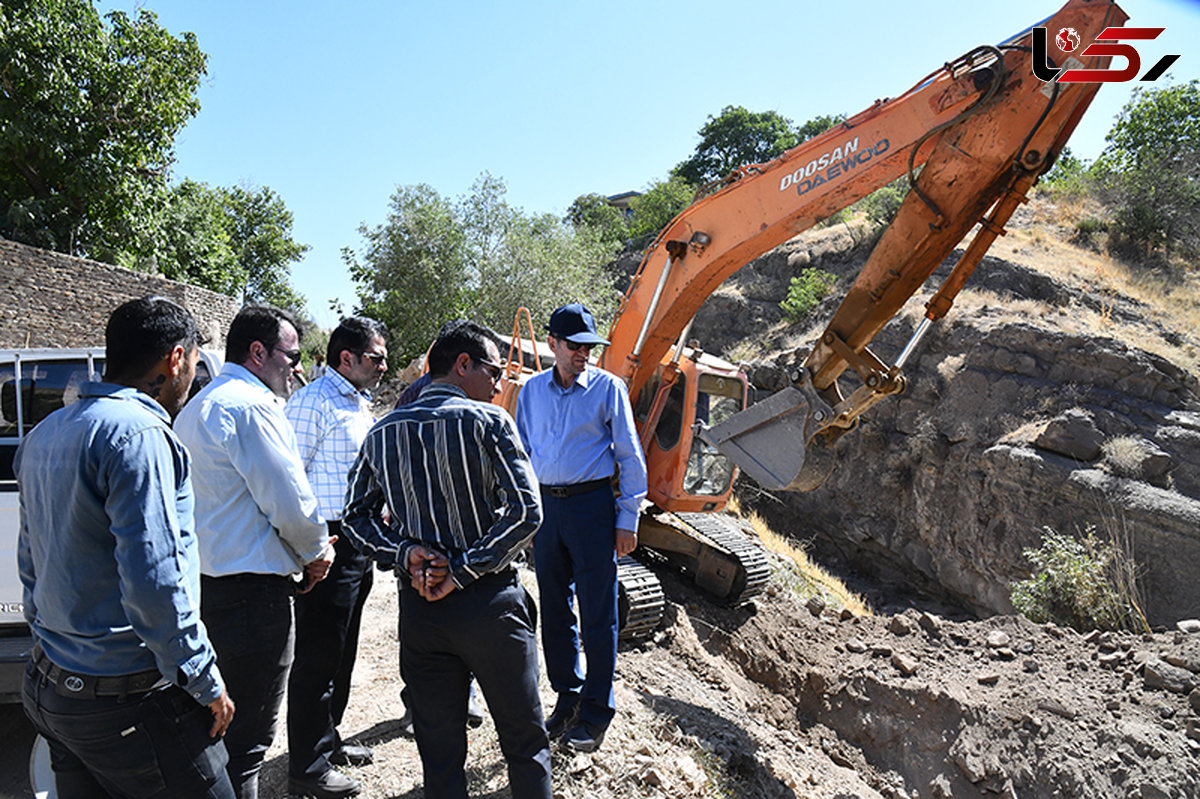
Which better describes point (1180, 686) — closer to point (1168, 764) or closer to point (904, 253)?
point (1168, 764)

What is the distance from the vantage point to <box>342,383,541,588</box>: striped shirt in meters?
2.48

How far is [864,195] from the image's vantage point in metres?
4.86

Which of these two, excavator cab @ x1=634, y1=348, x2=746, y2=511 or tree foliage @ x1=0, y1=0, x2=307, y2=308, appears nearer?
excavator cab @ x1=634, y1=348, x2=746, y2=511

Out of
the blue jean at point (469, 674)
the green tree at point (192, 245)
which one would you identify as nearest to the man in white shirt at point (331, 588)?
the blue jean at point (469, 674)

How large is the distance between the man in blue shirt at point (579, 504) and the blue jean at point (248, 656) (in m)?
1.41

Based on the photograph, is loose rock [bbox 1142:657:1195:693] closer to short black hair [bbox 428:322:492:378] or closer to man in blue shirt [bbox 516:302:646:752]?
man in blue shirt [bbox 516:302:646:752]

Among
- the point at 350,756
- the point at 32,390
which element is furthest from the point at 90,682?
the point at 32,390

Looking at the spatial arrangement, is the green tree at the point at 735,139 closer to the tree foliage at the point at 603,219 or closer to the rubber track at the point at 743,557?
the tree foliage at the point at 603,219

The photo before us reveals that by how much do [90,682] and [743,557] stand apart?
17.5 ft

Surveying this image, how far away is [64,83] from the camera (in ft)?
46.5

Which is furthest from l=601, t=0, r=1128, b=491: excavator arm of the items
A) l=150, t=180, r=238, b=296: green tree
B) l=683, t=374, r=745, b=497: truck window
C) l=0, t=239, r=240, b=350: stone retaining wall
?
l=150, t=180, r=238, b=296: green tree

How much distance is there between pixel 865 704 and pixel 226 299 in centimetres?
1800

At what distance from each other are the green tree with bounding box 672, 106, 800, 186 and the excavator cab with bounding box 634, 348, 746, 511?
4008cm

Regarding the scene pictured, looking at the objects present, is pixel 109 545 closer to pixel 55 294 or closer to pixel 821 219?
pixel 821 219
